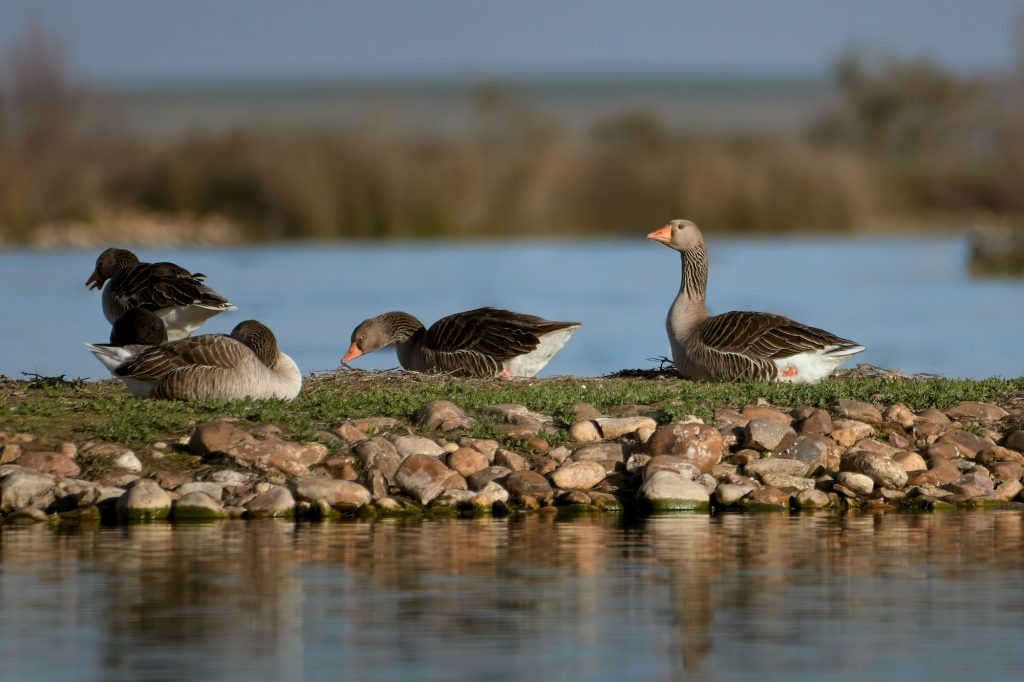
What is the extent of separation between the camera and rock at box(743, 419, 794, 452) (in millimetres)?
11781

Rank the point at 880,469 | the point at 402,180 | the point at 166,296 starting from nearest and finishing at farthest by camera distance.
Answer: the point at 880,469
the point at 166,296
the point at 402,180

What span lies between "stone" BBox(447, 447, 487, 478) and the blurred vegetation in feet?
113

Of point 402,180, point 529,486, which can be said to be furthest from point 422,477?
point 402,180

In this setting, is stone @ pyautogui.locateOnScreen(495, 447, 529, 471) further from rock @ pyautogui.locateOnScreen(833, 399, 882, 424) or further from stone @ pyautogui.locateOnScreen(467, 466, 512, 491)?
rock @ pyautogui.locateOnScreen(833, 399, 882, 424)

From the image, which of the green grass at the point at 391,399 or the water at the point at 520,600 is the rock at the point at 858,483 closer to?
the water at the point at 520,600

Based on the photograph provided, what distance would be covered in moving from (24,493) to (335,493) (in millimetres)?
2008

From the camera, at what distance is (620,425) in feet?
39.3

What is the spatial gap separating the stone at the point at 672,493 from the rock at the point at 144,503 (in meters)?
3.14

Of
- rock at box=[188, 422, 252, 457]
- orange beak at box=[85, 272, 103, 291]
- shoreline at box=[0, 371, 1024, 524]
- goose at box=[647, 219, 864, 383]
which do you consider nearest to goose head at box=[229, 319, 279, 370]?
shoreline at box=[0, 371, 1024, 524]

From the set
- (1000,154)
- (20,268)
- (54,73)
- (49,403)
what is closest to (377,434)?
(49,403)

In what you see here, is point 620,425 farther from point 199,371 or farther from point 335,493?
point 199,371

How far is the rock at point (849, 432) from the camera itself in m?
12.1

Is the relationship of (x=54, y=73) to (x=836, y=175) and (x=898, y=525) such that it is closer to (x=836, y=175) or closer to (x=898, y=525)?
(x=836, y=175)

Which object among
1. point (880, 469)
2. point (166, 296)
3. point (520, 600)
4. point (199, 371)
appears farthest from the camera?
point (166, 296)
